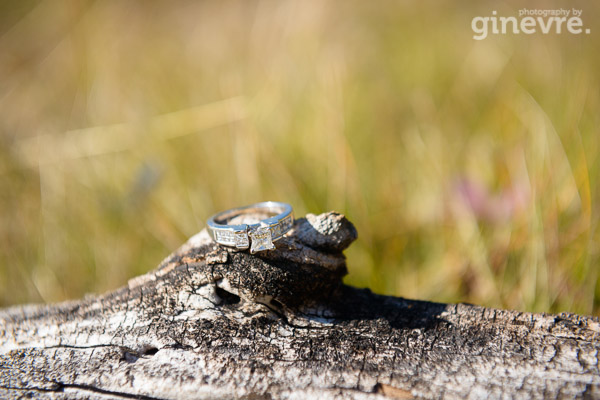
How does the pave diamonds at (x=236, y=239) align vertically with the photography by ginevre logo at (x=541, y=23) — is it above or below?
below

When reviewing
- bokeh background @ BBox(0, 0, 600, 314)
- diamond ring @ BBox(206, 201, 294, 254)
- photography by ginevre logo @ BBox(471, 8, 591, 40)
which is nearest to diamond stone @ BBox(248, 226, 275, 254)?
diamond ring @ BBox(206, 201, 294, 254)

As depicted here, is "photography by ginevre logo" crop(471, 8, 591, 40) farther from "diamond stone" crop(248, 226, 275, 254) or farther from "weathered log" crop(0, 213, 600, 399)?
"diamond stone" crop(248, 226, 275, 254)

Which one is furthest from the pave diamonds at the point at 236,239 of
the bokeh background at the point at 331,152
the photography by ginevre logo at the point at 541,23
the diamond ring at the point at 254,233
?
the photography by ginevre logo at the point at 541,23

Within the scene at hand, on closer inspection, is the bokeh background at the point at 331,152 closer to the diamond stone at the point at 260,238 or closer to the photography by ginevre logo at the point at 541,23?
the photography by ginevre logo at the point at 541,23

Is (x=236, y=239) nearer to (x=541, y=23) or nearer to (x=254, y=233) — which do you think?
(x=254, y=233)

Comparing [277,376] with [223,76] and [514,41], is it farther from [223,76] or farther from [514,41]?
[514,41]

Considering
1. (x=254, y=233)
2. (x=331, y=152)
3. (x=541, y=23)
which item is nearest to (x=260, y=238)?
(x=254, y=233)
